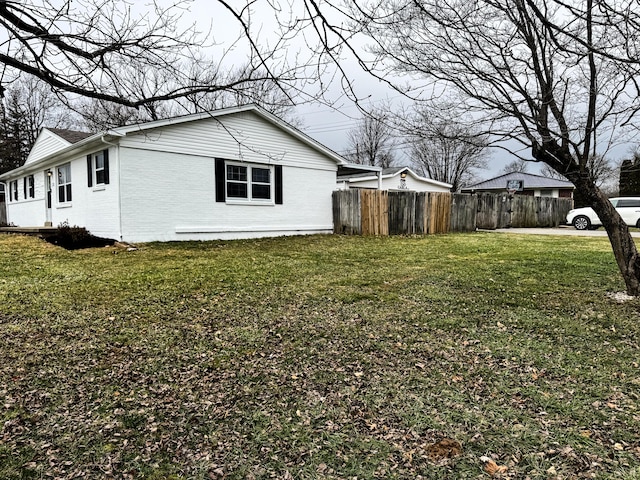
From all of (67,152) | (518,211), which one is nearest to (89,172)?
(67,152)

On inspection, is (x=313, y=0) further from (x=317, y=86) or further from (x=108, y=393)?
(x=108, y=393)

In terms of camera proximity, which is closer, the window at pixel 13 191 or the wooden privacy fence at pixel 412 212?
the wooden privacy fence at pixel 412 212

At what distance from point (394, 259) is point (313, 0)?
5775mm

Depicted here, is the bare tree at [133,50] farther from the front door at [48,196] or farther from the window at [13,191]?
the window at [13,191]

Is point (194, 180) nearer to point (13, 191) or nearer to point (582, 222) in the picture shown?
point (13, 191)

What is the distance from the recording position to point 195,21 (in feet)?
10.7

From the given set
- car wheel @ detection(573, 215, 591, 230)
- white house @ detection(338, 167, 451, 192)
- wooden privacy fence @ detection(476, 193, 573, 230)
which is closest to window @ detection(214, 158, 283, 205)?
white house @ detection(338, 167, 451, 192)

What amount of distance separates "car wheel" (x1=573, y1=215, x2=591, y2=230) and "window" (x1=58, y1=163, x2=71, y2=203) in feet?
64.8

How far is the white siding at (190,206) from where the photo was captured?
10.1 metres

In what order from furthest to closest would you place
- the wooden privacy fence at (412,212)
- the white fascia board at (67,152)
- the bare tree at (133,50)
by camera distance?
the wooden privacy fence at (412,212)
the white fascia board at (67,152)
the bare tree at (133,50)

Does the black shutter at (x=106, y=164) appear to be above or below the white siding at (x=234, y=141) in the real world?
below

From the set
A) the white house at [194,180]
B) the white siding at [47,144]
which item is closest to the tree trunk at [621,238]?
the white house at [194,180]

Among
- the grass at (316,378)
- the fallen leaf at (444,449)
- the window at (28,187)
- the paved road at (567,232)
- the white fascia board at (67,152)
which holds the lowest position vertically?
the fallen leaf at (444,449)

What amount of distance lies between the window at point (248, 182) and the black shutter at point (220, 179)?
270 millimetres
